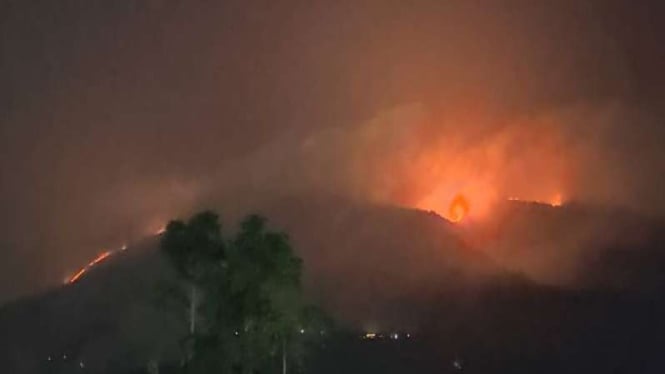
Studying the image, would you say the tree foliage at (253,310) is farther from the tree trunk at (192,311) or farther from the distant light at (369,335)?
the distant light at (369,335)

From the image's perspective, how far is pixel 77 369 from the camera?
42.2 m

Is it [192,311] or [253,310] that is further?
[192,311]

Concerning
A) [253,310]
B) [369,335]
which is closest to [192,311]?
[253,310]

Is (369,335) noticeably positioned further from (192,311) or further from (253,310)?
(253,310)

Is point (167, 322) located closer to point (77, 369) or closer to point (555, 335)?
point (77, 369)

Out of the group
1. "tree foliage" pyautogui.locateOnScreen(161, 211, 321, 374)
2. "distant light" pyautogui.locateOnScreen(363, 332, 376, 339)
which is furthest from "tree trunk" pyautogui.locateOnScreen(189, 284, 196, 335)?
"distant light" pyautogui.locateOnScreen(363, 332, 376, 339)

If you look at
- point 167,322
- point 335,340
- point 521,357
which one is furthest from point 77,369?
point 521,357

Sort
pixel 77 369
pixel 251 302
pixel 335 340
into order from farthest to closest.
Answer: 1. pixel 77 369
2. pixel 335 340
3. pixel 251 302

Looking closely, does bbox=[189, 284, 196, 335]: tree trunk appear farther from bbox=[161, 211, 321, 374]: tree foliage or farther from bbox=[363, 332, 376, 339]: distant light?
bbox=[363, 332, 376, 339]: distant light

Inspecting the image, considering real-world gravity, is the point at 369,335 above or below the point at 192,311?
above

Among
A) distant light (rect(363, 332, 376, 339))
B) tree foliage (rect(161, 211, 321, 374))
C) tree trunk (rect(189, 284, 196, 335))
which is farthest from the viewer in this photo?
distant light (rect(363, 332, 376, 339))

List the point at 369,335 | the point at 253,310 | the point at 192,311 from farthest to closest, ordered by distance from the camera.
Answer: the point at 369,335, the point at 192,311, the point at 253,310

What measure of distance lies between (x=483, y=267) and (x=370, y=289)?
7.17 m

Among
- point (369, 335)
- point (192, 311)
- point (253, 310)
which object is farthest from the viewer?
point (369, 335)
